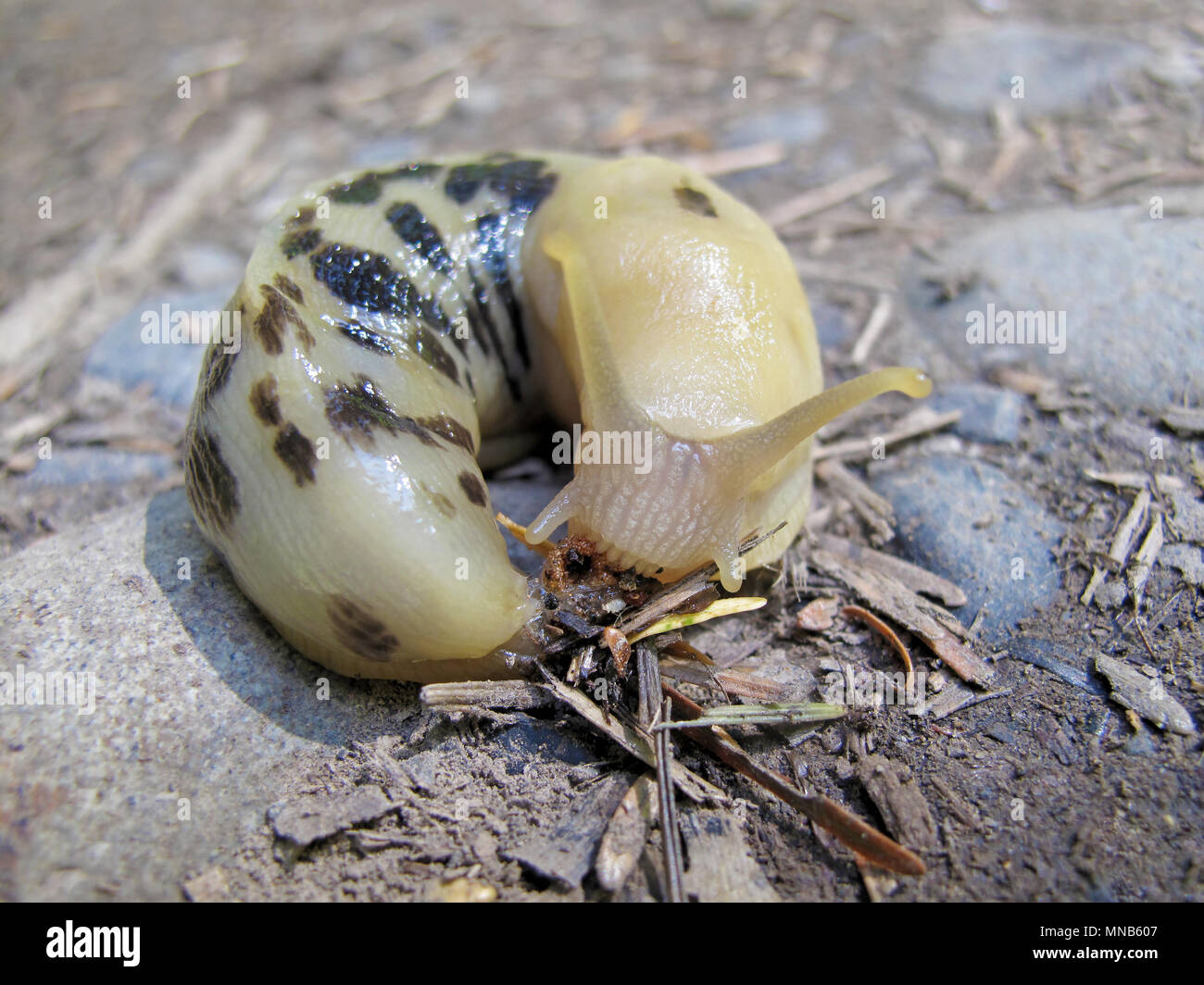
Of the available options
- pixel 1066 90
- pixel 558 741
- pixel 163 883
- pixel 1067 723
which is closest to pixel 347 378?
pixel 558 741

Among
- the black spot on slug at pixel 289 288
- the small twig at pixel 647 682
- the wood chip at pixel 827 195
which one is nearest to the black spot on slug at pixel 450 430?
the black spot on slug at pixel 289 288

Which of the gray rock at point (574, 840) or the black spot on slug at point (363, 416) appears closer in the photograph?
the gray rock at point (574, 840)

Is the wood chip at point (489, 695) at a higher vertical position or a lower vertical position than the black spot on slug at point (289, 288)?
lower

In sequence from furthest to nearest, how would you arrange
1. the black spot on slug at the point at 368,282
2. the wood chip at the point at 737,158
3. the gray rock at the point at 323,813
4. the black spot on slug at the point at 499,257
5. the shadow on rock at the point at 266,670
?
the wood chip at the point at 737,158
the black spot on slug at the point at 499,257
the black spot on slug at the point at 368,282
the shadow on rock at the point at 266,670
the gray rock at the point at 323,813

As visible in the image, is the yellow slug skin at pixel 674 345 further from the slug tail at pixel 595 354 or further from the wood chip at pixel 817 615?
the wood chip at pixel 817 615

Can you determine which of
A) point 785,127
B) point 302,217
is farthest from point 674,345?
point 785,127

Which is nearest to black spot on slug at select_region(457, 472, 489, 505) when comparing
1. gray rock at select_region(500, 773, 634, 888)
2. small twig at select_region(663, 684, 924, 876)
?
small twig at select_region(663, 684, 924, 876)

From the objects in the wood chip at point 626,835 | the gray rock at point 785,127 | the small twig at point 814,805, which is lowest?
the wood chip at point 626,835

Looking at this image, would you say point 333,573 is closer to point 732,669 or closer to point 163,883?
point 163,883

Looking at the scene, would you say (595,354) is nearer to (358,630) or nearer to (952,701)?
(358,630)
